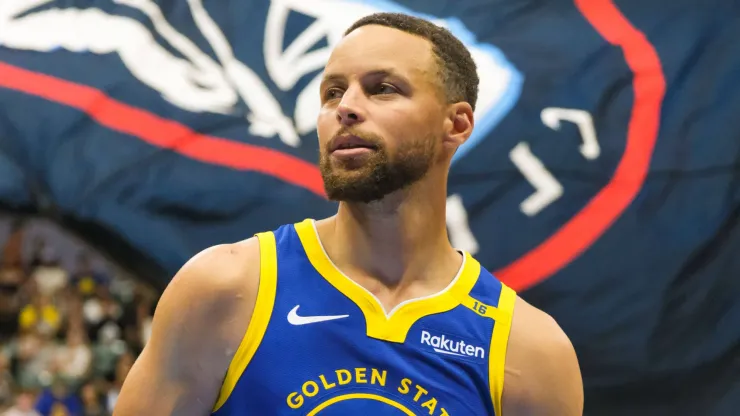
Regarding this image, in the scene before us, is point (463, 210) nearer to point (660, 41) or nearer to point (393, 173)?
point (660, 41)

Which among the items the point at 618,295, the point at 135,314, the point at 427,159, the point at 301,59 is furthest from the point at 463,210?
the point at 135,314

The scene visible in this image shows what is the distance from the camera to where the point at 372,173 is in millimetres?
1229

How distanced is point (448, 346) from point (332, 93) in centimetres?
48

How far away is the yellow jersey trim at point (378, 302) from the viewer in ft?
4.08

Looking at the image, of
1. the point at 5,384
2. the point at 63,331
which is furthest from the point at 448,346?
the point at 63,331

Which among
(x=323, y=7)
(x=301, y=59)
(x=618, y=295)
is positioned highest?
(x=323, y=7)

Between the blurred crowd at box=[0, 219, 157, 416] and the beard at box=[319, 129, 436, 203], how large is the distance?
378cm

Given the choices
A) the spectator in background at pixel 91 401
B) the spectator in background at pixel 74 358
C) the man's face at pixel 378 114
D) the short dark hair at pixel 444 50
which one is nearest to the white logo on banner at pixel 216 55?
the short dark hair at pixel 444 50

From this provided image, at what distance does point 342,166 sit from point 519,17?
158 cm

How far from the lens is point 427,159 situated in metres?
1.30

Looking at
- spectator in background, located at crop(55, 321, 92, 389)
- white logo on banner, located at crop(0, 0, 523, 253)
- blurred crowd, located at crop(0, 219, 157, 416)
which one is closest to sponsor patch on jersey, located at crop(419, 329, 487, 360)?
white logo on banner, located at crop(0, 0, 523, 253)

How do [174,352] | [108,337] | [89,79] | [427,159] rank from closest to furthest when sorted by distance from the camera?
[174,352], [427,159], [89,79], [108,337]

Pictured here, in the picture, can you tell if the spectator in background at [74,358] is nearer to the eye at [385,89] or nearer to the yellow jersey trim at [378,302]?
the yellow jersey trim at [378,302]

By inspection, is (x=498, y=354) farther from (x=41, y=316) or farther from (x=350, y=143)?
(x=41, y=316)
